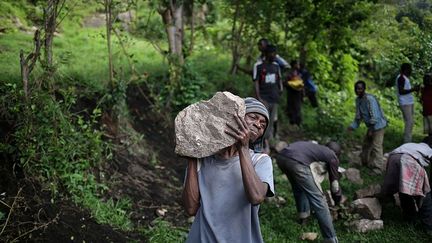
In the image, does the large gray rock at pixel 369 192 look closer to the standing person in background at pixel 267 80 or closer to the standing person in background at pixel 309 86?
the standing person in background at pixel 267 80

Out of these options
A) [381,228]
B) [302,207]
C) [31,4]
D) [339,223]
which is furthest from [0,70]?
[381,228]

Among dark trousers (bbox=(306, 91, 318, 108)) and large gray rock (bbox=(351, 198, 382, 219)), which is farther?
dark trousers (bbox=(306, 91, 318, 108))

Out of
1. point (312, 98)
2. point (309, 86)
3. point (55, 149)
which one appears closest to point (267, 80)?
point (309, 86)

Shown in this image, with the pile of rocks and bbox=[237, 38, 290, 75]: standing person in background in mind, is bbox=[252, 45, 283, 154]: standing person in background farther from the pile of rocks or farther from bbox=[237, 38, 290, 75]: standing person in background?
the pile of rocks

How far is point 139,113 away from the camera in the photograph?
8016 mm

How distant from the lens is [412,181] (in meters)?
5.47

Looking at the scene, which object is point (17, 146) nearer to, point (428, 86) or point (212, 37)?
point (428, 86)

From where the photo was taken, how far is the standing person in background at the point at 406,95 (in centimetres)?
798

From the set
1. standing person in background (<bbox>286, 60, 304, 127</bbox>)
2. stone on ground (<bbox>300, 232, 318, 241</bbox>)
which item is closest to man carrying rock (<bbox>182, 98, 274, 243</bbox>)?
stone on ground (<bbox>300, 232, 318, 241</bbox>)

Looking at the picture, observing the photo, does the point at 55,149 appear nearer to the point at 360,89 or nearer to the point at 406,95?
the point at 360,89

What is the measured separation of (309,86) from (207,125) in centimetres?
843

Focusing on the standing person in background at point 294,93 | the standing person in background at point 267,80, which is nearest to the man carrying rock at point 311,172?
the standing person in background at point 267,80

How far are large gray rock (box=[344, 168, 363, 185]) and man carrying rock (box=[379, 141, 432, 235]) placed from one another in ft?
5.06

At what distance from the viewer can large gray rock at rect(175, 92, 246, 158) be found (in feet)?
8.51
